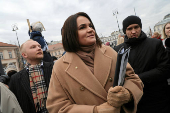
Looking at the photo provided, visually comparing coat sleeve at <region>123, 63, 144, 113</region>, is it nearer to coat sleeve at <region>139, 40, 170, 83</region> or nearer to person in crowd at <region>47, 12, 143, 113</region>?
person in crowd at <region>47, 12, 143, 113</region>

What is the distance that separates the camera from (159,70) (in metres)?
1.91

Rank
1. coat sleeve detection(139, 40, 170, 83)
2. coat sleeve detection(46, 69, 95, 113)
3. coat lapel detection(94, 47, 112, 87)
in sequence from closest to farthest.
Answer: coat sleeve detection(46, 69, 95, 113), coat lapel detection(94, 47, 112, 87), coat sleeve detection(139, 40, 170, 83)

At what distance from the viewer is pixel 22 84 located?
86.4 inches

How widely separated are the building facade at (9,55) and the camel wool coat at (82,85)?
129 feet

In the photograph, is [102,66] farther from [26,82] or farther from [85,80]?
[26,82]

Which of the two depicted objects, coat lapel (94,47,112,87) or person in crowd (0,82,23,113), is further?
person in crowd (0,82,23,113)

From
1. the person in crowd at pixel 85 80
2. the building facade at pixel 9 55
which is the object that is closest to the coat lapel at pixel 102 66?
the person in crowd at pixel 85 80

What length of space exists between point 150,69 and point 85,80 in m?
1.40

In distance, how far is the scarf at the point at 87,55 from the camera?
1413mm

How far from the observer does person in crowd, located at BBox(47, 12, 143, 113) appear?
1.15 meters

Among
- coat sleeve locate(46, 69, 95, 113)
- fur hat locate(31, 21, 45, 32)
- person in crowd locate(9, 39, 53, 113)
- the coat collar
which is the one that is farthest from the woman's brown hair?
fur hat locate(31, 21, 45, 32)

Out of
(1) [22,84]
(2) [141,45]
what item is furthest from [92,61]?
(1) [22,84]

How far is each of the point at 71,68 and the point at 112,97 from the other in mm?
580

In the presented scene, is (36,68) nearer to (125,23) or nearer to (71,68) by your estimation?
(71,68)
